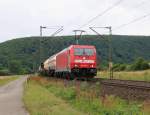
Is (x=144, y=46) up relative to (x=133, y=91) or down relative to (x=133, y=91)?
up

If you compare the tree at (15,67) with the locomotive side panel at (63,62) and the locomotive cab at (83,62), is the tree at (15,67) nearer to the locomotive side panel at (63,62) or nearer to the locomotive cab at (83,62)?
the locomotive side panel at (63,62)

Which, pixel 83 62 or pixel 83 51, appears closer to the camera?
pixel 83 62

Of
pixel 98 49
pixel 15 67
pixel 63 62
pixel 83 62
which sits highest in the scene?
pixel 98 49

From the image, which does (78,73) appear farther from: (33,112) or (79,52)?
(33,112)

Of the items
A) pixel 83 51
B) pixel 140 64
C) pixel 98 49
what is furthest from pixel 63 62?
pixel 98 49

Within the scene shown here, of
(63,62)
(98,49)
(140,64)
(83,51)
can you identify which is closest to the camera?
(83,51)

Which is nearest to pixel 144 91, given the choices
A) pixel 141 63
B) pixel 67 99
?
pixel 67 99

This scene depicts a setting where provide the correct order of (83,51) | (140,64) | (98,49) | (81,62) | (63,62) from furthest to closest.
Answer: (98,49) < (140,64) < (63,62) < (83,51) < (81,62)

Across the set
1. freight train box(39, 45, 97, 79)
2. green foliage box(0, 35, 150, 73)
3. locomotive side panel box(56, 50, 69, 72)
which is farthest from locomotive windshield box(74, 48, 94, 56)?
green foliage box(0, 35, 150, 73)

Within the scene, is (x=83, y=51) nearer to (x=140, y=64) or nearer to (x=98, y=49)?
(x=140, y=64)

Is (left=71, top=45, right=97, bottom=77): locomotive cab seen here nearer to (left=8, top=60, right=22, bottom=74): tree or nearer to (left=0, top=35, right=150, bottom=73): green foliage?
(left=0, top=35, right=150, bottom=73): green foliage

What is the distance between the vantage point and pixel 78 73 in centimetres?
4319

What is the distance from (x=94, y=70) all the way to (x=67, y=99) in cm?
1905

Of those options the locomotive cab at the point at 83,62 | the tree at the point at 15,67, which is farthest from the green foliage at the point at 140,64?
the tree at the point at 15,67
